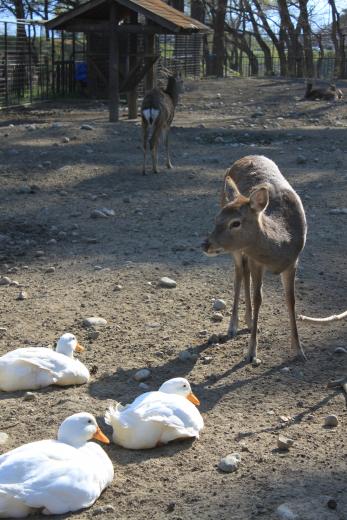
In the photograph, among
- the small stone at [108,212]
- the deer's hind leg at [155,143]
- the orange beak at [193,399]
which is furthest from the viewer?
the deer's hind leg at [155,143]

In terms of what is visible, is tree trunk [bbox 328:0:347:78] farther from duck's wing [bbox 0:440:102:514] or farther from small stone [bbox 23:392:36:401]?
duck's wing [bbox 0:440:102:514]

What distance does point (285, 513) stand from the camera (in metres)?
3.54

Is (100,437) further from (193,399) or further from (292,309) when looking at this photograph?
(292,309)

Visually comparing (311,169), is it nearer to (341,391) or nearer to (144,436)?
(341,391)

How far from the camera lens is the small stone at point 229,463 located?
4.02 metres

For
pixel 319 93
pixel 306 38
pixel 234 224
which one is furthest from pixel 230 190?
pixel 306 38

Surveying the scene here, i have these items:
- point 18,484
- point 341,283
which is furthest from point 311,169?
point 18,484

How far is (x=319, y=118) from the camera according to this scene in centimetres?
1912

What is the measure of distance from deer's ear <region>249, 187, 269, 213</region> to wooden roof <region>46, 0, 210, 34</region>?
12.2 metres

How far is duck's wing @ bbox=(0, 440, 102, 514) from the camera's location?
3.47 metres

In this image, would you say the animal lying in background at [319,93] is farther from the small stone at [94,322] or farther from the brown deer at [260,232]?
the small stone at [94,322]

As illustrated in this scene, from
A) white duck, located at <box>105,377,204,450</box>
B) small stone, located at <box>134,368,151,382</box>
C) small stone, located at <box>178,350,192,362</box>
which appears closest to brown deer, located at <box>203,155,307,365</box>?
small stone, located at <box>178,350,192,362</box>

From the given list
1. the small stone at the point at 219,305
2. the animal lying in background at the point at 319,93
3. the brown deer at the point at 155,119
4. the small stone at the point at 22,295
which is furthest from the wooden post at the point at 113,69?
the small stone at the point at 219,305

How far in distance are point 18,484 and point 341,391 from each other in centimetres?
225
